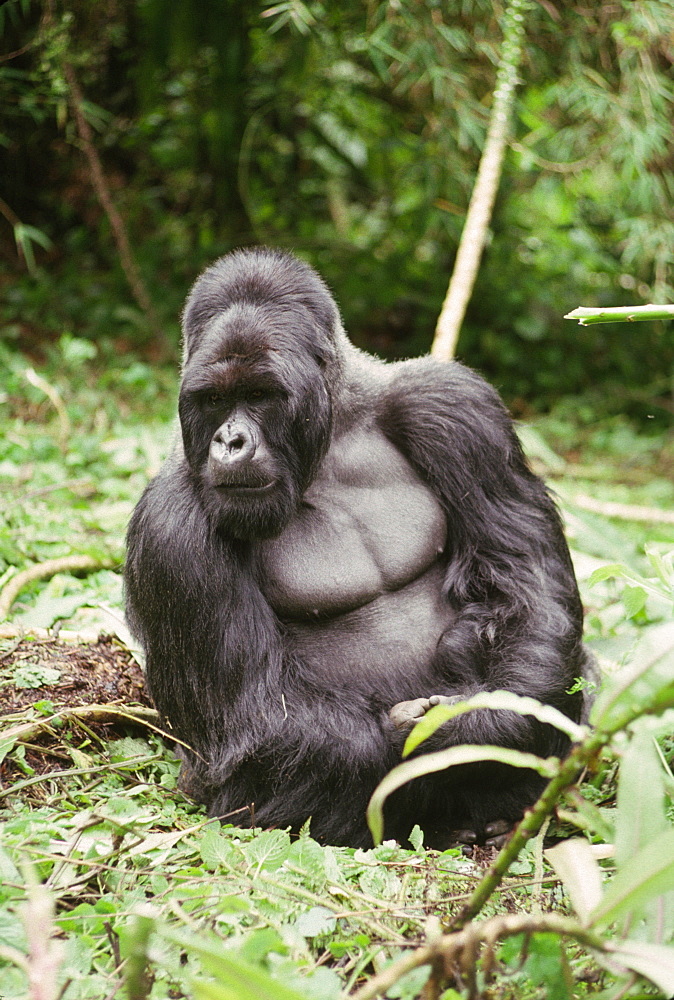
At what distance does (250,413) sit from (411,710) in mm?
971

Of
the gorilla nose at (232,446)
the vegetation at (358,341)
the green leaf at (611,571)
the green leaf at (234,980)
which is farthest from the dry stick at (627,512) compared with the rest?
the green leaf at (234,980)

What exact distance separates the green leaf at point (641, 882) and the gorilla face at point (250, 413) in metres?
1.57

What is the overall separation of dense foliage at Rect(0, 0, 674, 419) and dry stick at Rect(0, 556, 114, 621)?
7.43ft

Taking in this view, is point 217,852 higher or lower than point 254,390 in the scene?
lower

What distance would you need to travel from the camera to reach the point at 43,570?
3.93 metres

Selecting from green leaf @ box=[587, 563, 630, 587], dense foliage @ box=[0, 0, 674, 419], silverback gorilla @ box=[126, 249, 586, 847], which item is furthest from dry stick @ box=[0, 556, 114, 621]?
dense foliage @ box=[0, 0, 674, 419]

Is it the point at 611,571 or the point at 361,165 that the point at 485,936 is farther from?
the point at 361,165

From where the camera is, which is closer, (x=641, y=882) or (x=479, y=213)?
(x=641, y=882)

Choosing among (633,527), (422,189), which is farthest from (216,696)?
(422,189)

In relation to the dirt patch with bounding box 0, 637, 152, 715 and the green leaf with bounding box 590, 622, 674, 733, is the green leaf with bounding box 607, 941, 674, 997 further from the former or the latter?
the dirt patch with bounding box 0, 637, 152, 715

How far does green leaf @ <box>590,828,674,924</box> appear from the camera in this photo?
1.49 m

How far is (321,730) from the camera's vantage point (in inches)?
115

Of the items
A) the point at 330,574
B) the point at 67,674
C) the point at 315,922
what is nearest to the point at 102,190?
the point at 67,674

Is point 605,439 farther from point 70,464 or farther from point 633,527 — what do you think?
point 70,464
